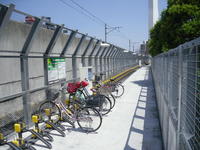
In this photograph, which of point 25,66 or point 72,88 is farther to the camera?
point 72,88

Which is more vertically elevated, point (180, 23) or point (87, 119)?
point (180, 23)

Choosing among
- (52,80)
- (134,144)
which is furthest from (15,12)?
(134,144)

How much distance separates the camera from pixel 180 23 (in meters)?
9.09

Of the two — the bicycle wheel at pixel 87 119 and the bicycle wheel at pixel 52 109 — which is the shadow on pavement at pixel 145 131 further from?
the bicycle wheel at pixel 52 109

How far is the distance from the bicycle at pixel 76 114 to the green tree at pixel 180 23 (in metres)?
6.32

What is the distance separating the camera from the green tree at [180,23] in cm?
836

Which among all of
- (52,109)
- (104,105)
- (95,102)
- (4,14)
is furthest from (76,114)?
(4,14)

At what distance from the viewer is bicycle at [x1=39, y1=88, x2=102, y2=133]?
4373 millimetres

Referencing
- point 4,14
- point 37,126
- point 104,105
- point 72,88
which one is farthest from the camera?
point 104,105

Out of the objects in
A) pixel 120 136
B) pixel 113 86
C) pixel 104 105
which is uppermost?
pixel 113 86

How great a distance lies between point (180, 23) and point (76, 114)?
7299 millimetres

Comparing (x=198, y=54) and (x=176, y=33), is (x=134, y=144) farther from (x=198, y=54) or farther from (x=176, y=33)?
(x=176, y=33)

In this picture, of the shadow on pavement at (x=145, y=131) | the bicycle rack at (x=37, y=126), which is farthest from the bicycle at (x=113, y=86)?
the bicycle rack at (x=37, y=126)

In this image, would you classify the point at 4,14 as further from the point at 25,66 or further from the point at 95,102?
the point at 95,102
